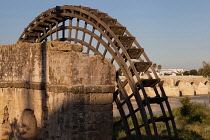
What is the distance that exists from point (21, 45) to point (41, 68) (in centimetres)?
104

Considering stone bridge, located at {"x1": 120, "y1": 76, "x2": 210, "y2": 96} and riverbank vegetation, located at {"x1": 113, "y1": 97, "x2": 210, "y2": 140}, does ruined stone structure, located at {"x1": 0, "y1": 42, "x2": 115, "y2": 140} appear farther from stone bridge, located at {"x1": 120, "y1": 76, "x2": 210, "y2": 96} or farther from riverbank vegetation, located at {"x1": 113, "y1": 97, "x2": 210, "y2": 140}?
stone bridge, located at {"x1": 120, "y1": 76, "x2": 210, "y2": 96}

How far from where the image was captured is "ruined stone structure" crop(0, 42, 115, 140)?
5812mm

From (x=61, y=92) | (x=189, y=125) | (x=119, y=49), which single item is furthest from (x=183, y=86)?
(x=61, y=92)

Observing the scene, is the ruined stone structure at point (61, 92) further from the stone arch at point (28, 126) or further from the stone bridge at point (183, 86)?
the stone bridge at point (183, 86)

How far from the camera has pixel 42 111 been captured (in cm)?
643

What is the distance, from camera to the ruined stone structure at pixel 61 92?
229 inches

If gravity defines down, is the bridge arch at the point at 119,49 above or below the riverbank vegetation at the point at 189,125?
Result: above

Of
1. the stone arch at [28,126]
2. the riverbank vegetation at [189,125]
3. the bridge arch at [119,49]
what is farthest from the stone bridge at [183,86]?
the stone arch at [28,126]

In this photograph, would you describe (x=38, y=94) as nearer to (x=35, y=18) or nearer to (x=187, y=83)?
(x=35, y=18)

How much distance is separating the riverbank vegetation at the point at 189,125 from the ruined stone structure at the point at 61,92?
4.93m

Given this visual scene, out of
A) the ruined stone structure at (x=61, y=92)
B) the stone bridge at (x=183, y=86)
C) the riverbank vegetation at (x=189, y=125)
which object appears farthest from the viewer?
the stone bridge at (x=183, y=86)

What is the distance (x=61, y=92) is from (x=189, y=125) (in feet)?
34.9

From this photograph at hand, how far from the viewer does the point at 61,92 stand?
5.82m

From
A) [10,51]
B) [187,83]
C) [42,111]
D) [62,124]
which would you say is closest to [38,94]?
[42,111]
